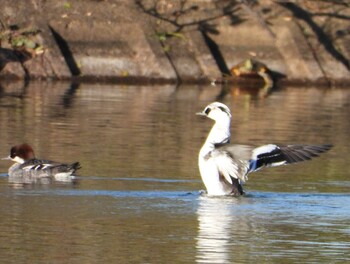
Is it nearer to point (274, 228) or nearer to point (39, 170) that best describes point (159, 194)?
point (39, 170)

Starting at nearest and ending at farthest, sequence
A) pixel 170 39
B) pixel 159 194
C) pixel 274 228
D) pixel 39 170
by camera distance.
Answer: pixel 274 228, pixel 159 194, pixel 39 170, pixel 170 39

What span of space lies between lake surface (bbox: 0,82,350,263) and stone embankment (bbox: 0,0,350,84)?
233 inches

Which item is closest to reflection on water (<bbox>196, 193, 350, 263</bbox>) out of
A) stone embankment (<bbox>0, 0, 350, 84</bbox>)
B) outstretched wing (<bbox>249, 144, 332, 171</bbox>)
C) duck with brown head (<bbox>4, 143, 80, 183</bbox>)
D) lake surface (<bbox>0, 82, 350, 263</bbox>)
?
lake surface (<bbox>0, 82, 350, 263</bbox>)

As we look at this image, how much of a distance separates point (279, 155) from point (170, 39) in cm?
1967

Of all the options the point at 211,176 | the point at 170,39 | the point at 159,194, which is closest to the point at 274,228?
the point at 211,176

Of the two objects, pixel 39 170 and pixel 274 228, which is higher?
pixel 39 170

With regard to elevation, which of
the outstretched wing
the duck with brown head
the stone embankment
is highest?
the stone embankment

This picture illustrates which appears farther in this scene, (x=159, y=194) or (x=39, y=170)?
(x=39, y=170)

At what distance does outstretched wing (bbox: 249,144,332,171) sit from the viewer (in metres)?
13.8

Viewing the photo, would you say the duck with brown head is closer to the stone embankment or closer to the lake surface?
the lake surface

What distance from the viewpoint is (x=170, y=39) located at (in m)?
33.4

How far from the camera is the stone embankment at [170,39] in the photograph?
31531mm

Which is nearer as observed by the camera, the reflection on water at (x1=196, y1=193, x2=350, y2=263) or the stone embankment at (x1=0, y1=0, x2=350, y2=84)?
the reflection on water at (x1=196, y1=193, x2=350, y2=263)

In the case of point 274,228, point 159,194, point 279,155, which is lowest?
point 274,228
